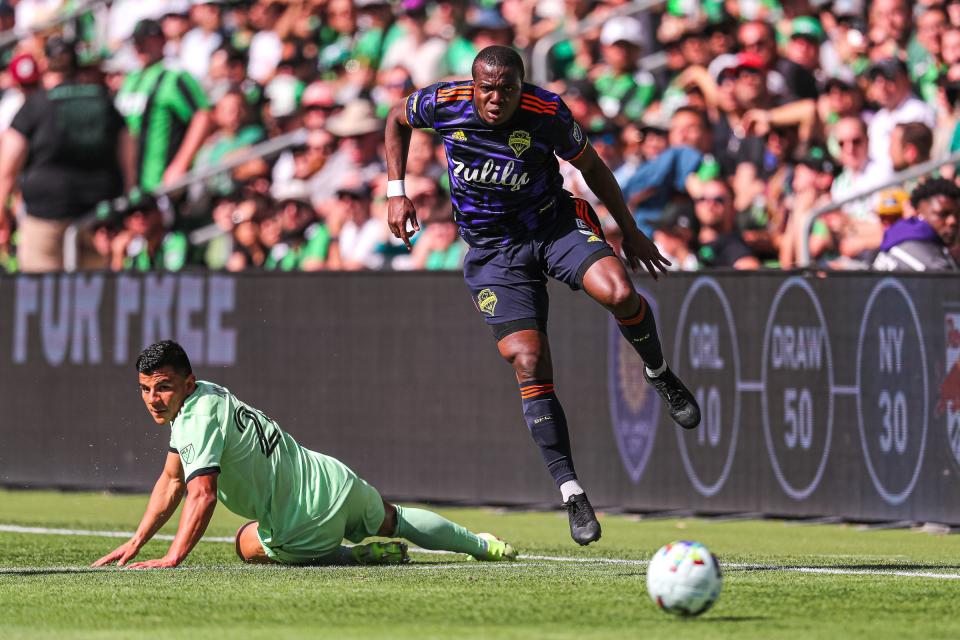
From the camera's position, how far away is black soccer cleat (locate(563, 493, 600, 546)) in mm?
8883

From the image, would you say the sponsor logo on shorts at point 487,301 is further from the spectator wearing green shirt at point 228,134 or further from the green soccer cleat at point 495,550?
the spectator wearing green shirt at point 228,134

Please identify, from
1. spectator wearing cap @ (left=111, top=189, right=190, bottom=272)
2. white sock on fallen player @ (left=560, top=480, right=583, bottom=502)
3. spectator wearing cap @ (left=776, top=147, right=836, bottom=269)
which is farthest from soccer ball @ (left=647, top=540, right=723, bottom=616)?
spectator wearing cap @ (left=111, top=189, right=190, bottom=272)

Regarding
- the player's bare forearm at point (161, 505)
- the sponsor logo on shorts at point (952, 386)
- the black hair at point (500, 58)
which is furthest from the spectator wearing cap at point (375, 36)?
the player's bare forearm at point (161, 505)

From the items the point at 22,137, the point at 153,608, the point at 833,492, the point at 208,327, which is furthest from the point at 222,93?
the point at 153,608

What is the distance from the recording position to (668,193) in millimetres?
15320

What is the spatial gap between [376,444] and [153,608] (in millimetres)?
7115

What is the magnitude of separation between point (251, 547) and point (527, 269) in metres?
2.03

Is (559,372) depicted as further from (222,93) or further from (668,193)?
(222,93)

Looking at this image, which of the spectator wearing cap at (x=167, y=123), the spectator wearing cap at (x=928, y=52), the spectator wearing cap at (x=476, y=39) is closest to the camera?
the spectator wearing cap at (x=928, y=52)

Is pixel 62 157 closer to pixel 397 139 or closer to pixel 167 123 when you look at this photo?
pixel 167 123

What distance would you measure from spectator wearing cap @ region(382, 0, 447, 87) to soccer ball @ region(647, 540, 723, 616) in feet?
39.0

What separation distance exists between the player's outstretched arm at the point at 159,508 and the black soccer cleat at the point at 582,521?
1.94m

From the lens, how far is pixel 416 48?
64.0ft

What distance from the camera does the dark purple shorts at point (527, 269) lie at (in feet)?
31.6
